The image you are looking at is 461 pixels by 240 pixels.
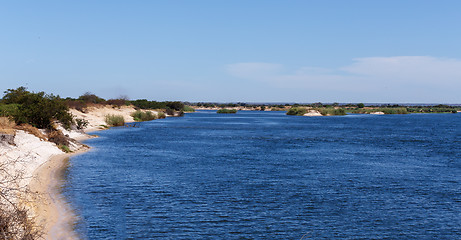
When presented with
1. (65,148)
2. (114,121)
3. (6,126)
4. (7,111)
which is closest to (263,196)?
(65,148)

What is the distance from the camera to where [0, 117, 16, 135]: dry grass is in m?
29.0

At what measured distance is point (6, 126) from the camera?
3238 centimetres

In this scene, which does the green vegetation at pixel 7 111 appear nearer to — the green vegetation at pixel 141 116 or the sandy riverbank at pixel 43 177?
the sandy riverbank at pixel 43 177

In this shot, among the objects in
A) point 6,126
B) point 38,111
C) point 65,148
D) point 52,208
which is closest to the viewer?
point 52,208

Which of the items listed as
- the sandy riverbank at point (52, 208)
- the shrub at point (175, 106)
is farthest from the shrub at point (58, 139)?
the shrub at point (175, 106)

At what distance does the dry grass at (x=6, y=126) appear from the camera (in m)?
29.0

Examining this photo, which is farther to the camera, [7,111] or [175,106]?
[175,106]

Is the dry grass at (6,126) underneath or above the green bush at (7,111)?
underneath

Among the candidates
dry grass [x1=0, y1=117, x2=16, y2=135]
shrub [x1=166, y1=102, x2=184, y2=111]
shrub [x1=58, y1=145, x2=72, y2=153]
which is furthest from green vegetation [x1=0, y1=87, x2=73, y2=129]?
shrub [x1=166, y1=102, x2=184, y2=111]

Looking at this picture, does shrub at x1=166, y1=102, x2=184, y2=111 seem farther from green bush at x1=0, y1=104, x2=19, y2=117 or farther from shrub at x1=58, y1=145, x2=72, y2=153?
shrub at x1=58, y1=145, x2=72, y2=153

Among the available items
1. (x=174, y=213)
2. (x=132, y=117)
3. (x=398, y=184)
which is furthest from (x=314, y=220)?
(x=132, y=117)

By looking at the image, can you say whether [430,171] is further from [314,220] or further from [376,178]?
[314,220]

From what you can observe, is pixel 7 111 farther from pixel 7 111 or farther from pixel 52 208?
pixel 52 208

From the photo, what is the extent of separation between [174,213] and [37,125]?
31.0m
